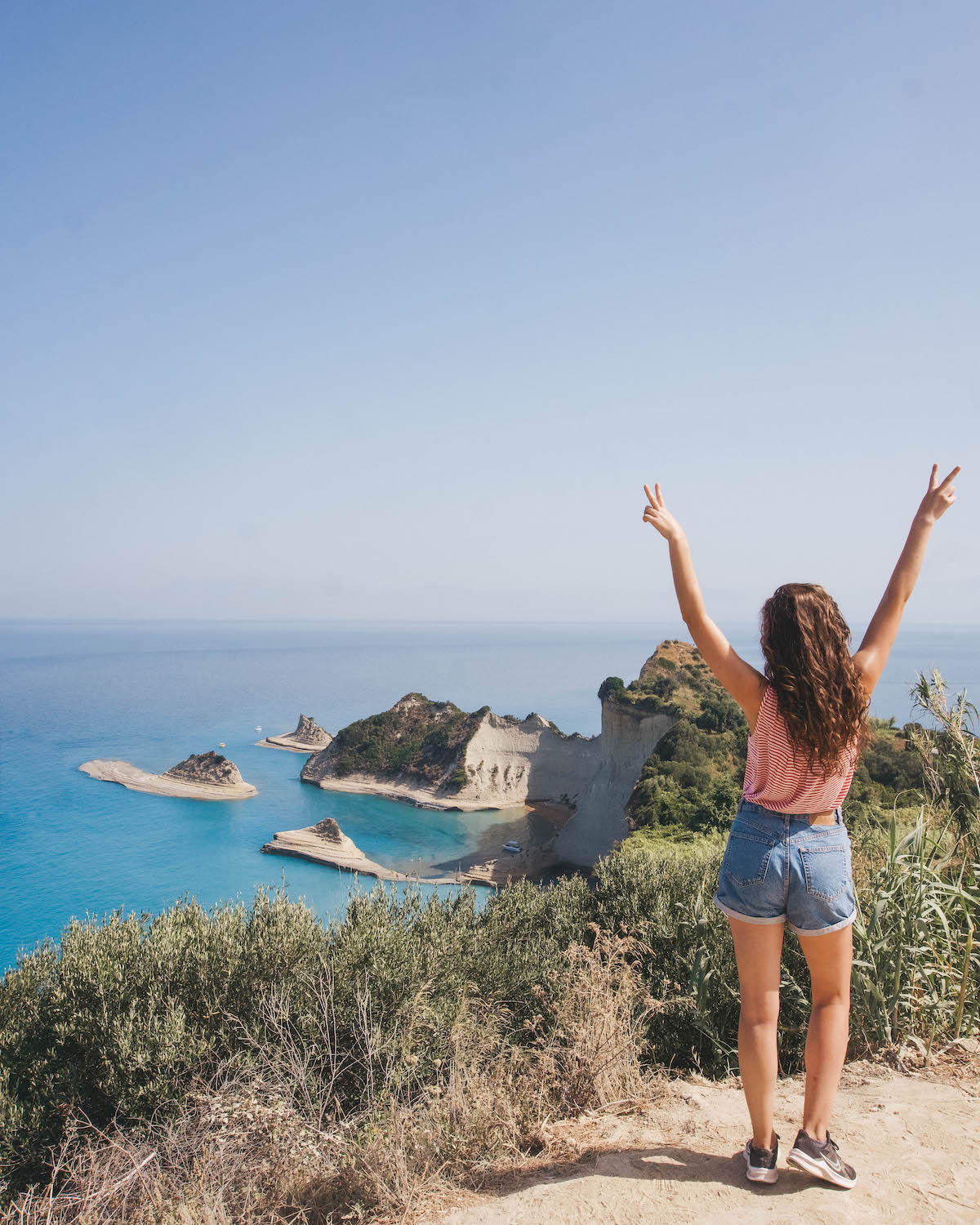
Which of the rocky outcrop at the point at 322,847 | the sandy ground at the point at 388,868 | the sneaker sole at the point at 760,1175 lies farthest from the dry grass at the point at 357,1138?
the rocky outcrop at the point at 322,847

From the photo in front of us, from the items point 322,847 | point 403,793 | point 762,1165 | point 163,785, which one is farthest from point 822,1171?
point 163,785

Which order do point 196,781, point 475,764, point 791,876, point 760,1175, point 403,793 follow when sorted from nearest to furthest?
1. point 791,876
2. point 760,1175
3. point 475,764
4. point 403,793
5. point 196,781

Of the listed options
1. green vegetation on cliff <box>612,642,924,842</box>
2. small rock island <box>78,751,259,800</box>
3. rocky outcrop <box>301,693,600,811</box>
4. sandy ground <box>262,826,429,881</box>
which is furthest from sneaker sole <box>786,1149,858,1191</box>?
small rock island <box>78,751,259,800</box>

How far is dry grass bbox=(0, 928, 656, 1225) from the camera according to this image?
105 inches

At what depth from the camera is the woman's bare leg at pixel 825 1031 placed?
2135mm

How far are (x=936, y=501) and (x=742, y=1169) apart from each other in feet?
7.22

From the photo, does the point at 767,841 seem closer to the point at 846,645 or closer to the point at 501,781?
the point at 846,645

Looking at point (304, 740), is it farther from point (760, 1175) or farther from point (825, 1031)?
point (825, 1031)

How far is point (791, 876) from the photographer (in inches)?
80.5

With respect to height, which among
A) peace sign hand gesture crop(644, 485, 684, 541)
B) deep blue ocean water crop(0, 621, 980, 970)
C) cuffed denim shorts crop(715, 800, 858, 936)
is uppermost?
peace sign hand gesture crop(644, 485, 684, 541)

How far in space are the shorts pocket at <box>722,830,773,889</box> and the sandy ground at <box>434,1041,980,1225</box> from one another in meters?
0.91

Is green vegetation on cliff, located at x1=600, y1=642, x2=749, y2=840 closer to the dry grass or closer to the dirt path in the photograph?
the dry grass

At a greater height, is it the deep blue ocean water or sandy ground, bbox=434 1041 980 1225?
sandy ground, bbox=434 1041 980 1225

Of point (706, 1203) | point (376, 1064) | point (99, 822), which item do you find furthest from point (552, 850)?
point (706, 1203)
